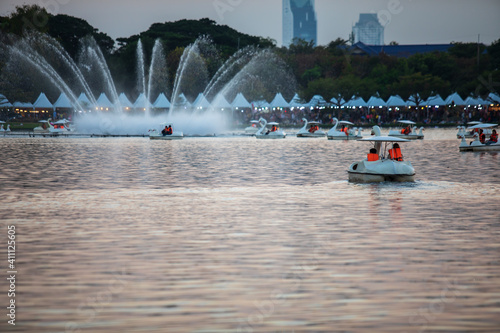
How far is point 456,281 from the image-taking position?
10.4 meters

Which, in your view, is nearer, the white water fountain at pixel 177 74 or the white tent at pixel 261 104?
the white water fountain at pixel 177 74

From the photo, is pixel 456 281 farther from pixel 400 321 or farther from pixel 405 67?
pixel 405 67

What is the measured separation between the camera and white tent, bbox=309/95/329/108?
102 meters

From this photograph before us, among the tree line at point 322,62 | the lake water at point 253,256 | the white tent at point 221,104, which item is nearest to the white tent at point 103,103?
the white tent at point 221,104

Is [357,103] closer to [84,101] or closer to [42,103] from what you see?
[84,101]

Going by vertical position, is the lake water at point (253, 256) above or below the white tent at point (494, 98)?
below

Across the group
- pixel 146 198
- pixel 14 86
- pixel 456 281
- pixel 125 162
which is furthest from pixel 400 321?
pixel 14 86

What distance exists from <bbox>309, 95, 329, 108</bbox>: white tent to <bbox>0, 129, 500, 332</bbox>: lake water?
254 ft

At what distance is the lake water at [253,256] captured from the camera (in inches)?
342

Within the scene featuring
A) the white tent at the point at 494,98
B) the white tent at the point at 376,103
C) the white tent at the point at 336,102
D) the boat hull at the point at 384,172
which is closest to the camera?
the boat hull at the point at 384,172

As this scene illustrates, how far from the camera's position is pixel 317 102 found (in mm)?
102938

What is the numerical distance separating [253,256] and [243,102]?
8121cm

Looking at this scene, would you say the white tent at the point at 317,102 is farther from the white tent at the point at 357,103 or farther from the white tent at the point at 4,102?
the white tent at the point at 4,102

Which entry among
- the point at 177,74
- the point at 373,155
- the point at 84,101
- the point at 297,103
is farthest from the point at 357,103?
the point at 373,155
